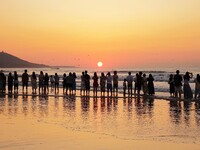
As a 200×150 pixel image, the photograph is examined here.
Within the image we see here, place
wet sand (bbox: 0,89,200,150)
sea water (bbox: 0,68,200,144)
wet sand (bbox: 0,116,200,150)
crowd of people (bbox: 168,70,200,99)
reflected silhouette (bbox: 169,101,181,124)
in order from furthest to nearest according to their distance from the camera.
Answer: crowd of people (bbox: 168,70,200,99) → reflected silhouette (bbox: 169,101,181,124) → sea water (bbox: 0,68,200,144) → wet sand (bbox: 0,89,200,150) → wet sand (bbox: 0,116,200,150)

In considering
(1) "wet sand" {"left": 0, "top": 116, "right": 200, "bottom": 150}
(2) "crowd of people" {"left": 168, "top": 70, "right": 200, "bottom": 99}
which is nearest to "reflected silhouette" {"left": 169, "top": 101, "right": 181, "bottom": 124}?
(1) "wet sand" {"left": 0, "top": 116, "right": 200, "bottom": 150}

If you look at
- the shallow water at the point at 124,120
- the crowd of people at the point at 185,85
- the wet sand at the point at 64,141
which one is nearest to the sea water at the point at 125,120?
the shallow water at the point at 124,120

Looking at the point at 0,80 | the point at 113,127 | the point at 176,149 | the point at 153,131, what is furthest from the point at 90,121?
the point at 0,80

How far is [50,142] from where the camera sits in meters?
12.5

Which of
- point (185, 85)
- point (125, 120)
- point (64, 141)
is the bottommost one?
point (64, 141)

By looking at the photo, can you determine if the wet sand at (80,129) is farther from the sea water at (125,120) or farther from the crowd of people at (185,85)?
the crowd of people at (185,85)

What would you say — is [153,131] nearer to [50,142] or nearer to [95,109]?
[50,142]

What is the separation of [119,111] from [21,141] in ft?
30.5

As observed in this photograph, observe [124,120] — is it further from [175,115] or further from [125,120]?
[175,115]

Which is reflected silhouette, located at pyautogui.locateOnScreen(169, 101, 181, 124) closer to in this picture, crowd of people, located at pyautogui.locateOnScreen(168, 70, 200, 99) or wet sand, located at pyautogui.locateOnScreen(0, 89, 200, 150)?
wet sand, located at pyautogui.locateOnScreen(0, 89, 200, 150)

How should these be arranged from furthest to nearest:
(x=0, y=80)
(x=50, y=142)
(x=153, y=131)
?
(x=0, y=80), (x=153, y=131), (x=50, y=142)

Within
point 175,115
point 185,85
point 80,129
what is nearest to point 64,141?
point 80,129

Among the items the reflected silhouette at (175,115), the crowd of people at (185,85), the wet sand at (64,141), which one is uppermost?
the crowd of people at (185,85)

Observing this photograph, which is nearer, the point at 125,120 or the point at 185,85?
the point at 125,120
